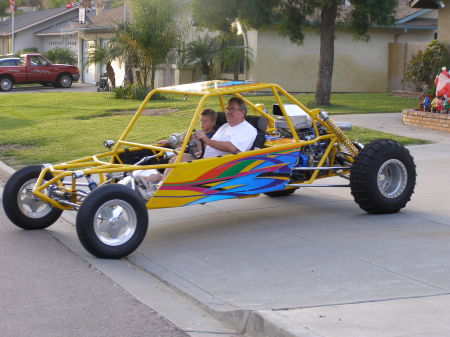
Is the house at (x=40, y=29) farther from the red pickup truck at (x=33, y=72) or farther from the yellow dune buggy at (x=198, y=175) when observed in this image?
the yellow dune buggy at (x=198, y=175)

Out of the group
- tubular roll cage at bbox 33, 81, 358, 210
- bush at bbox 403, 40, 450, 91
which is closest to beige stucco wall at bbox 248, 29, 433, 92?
bush at bbox 403, 40, 450, 91

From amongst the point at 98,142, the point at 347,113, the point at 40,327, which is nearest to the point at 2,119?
the point at 98,142

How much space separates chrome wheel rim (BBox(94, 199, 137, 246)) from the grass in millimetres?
6323

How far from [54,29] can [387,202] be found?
4776 centimetres

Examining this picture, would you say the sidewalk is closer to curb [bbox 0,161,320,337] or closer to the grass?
curb [bbox 0,161,320,337]

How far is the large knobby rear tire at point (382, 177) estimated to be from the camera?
29.8 feet

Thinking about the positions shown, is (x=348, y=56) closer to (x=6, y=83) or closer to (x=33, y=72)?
(x=33, y=72)

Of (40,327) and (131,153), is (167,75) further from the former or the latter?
(40,327)

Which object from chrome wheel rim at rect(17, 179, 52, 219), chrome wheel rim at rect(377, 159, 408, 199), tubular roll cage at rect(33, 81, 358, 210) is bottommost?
chrome wheel rim at rect(17, 179, 52, 219)

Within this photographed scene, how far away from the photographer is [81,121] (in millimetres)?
19656

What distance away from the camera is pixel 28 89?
38000 mm

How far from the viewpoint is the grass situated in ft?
49.7

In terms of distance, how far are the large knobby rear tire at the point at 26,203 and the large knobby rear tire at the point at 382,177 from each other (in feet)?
11.5

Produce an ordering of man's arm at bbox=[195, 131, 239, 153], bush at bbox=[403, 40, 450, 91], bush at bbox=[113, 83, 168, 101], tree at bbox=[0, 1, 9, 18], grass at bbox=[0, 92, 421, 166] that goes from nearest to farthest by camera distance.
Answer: man's arm at bbox=[195, 131, 239, 153]
grass at bbox=[0, 92, 421, 166]
bush at bbox=[403, 40, 450, 91]
bush at bbox=[113, 83, 168, 101]
tree at bbox=[0, 1, 9, 18]
